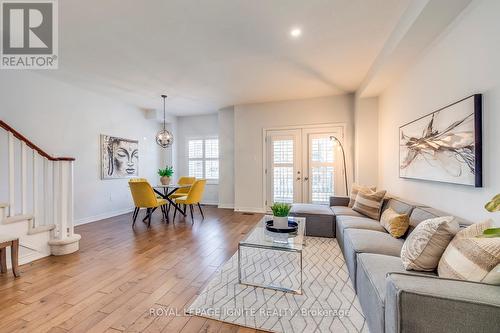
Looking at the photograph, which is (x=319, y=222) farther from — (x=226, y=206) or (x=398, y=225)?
(x=226, y=206)

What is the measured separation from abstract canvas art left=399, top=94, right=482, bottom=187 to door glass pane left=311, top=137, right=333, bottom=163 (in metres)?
2.15

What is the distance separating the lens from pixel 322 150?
16.8 ft

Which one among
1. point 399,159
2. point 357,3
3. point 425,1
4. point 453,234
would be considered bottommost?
point 453,234

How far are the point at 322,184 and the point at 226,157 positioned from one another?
106 inches

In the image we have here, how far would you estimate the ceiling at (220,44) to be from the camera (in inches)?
88.0

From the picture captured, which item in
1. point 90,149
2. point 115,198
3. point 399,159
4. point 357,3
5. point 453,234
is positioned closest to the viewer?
point 453,234

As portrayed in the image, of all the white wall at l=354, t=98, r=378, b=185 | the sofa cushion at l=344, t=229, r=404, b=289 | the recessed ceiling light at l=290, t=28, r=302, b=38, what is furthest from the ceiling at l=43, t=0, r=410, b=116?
the sofa cushion at l=344, t=229, r=404, b=289

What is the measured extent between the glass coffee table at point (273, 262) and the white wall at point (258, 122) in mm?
2802

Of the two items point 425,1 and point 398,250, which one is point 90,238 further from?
point 425,1

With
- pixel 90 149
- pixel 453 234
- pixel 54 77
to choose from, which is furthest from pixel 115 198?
pixel 453 234

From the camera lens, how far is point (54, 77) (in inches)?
156

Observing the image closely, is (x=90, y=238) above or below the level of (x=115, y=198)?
below

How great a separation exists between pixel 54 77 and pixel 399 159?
5935 mm

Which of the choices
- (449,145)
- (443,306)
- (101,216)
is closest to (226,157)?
(101,216)
